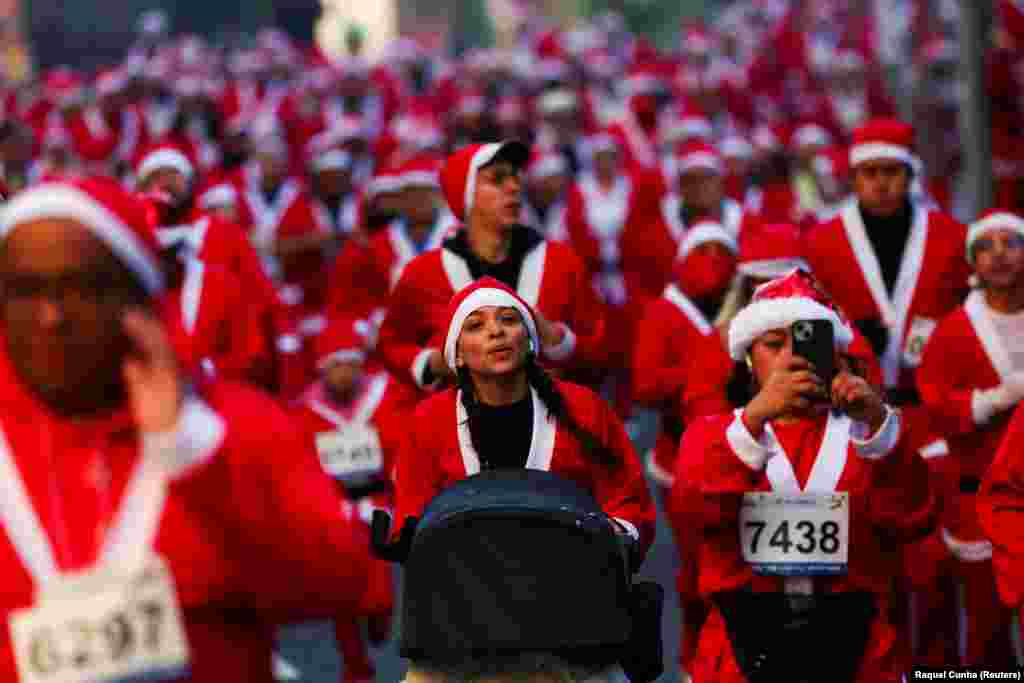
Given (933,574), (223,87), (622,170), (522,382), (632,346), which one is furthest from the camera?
(223,87)

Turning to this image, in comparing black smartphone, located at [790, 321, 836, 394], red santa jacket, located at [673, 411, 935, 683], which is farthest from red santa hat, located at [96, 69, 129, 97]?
black smartphone, located at [790, 321, 836, 394]

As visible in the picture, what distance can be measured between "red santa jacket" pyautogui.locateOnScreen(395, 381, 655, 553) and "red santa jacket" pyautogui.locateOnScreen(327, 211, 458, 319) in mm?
5110

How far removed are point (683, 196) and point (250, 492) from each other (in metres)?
8.76

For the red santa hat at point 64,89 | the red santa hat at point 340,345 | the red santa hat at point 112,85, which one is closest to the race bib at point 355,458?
the red santa hat at point 340,345

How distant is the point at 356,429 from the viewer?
1002 cm

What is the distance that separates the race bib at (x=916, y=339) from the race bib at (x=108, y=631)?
5.44 m

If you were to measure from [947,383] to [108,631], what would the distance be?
496 cm

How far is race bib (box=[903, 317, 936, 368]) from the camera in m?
8.70

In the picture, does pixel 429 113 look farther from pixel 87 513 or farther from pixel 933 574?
pixel 87 513

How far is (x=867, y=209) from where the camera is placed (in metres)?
9.27

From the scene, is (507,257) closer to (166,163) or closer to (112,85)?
(166,163)

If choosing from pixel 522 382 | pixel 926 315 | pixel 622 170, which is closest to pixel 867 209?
pixel 926 315

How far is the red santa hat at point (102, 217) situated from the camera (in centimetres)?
363

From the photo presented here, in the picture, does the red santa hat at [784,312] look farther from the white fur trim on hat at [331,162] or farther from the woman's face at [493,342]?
the white fur trim on hat at [331,162]
